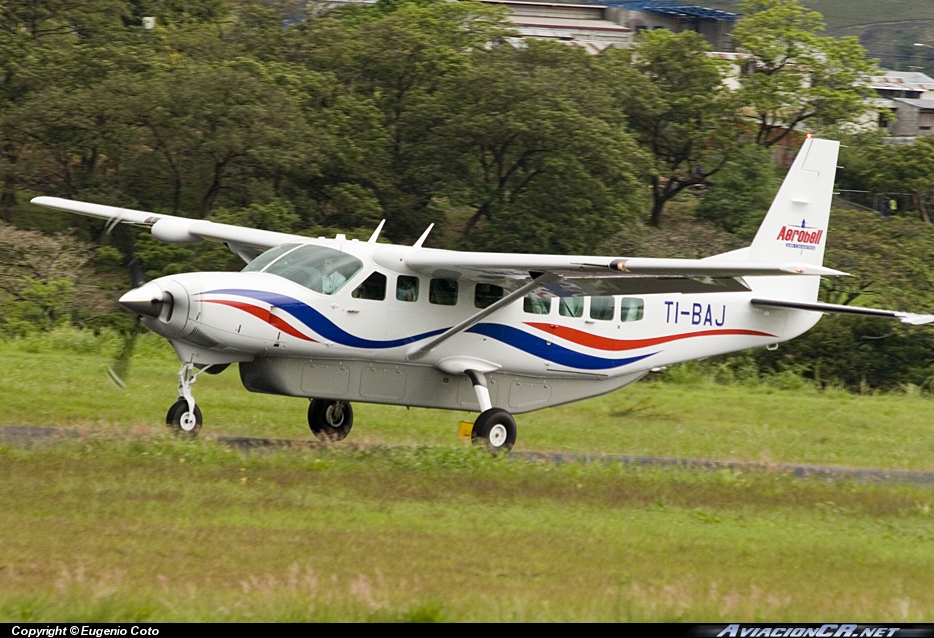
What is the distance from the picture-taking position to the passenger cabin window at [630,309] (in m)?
18.5

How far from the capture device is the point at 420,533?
34.5 feet

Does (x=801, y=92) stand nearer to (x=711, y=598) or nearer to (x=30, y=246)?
(x=30, y=246)

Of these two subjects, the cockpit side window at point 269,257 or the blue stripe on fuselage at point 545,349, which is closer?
the cockpit side window at point 269,257

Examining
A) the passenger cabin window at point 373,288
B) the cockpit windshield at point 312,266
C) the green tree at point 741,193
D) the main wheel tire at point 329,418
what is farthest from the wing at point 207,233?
the green tree at point 741,193

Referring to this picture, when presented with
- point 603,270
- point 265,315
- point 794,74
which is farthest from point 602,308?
point 794,74

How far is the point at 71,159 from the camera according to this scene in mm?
41688

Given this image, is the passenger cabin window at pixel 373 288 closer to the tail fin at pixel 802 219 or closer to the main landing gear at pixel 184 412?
the main landing gear at pixel 184 412

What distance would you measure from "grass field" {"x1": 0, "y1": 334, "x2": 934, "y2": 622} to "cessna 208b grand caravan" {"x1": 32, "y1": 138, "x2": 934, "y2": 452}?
99 cm

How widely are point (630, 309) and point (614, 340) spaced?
52cm

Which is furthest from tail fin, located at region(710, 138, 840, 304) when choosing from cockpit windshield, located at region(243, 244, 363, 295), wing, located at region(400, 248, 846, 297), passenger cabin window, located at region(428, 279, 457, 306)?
cockpit windshield, located at region(243, 244, 363, 295)

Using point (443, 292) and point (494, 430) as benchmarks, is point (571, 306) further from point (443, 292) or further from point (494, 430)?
point (494, 430)

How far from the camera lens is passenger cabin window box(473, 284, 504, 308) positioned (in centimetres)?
1703

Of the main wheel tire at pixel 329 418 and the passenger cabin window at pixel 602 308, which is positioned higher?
the passenger cabin window at pixel 602 308

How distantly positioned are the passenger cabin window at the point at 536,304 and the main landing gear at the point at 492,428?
139cm
